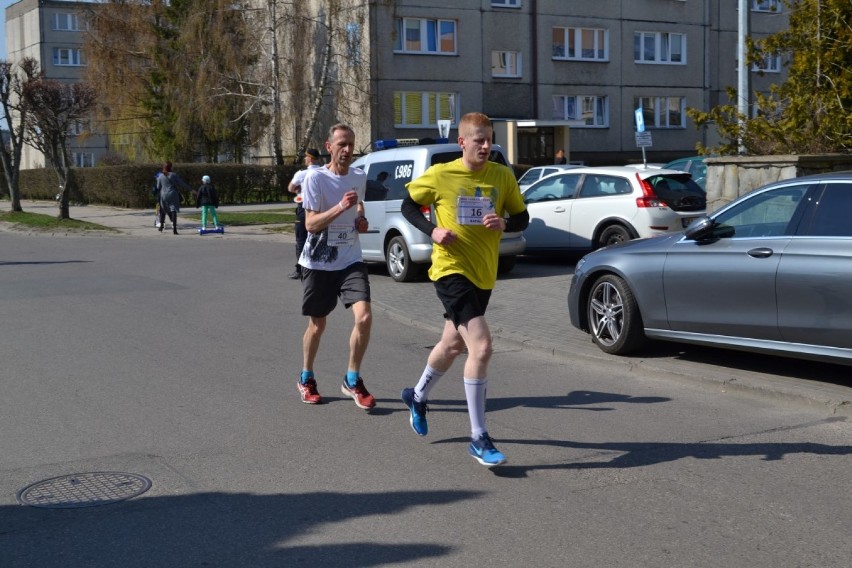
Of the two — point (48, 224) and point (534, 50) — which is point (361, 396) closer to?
point (48, 224)

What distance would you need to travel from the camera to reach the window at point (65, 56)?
78.8 metres

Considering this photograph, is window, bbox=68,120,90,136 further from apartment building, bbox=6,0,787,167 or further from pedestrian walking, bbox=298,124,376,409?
pedestrian walking, bbox=298,124,376,409

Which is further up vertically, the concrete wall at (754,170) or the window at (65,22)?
the window at (65,22)

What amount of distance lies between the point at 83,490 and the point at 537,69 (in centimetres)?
4167

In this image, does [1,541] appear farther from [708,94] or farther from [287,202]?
[708,94]

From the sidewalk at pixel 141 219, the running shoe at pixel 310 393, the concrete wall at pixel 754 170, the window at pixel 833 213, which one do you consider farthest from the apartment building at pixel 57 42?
the window at pixel 833 213

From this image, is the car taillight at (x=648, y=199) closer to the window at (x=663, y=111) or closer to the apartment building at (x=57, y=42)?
the window at (x=663, y=111)

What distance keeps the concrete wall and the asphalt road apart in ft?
11.7

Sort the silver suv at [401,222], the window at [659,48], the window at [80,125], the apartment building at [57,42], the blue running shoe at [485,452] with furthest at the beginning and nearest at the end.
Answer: the apartment building at [57,42] < the window at [659,48] < the window at [80,125] < the silver suv at [401,222] < the blue running shoe at [485,452]

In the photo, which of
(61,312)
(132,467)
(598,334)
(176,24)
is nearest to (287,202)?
(176,24)

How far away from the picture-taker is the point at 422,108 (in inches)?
1704

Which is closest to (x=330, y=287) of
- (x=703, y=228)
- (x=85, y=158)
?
(x=703, y=228)

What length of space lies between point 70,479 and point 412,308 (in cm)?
715

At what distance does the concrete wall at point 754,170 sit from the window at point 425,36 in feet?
97.9
